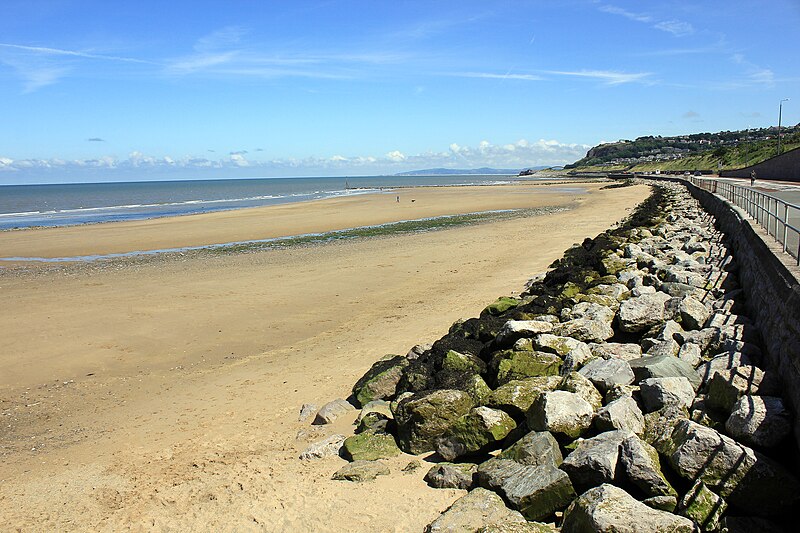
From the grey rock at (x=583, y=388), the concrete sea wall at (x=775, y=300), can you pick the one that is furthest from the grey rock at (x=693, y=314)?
the grey rock at (x=583, y=388)

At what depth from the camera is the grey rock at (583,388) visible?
5.62 m

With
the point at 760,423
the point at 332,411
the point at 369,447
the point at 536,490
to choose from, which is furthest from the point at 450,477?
the point at 760,423

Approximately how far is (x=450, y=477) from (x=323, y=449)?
1618mm

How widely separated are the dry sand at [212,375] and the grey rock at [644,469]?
1.42 metres

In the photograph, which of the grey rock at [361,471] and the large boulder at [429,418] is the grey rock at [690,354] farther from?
the grey rock at [361,471]

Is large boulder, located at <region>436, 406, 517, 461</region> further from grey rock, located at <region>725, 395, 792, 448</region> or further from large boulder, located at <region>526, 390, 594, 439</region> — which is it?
grey rock, located at <region>725, 395, 792, 448</region>

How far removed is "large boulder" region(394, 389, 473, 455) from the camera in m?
5.81

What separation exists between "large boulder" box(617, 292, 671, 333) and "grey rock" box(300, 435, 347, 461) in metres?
4.22

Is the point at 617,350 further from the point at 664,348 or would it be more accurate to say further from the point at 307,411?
the point at 307,411

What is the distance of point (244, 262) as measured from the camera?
2017 cm

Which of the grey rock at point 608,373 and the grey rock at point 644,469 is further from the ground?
the grey rock at point 608,373

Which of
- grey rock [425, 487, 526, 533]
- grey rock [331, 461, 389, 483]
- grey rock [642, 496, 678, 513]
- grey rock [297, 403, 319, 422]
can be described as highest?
grey rock [642, 496, 678, 513]

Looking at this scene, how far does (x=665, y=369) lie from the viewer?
19.1ft

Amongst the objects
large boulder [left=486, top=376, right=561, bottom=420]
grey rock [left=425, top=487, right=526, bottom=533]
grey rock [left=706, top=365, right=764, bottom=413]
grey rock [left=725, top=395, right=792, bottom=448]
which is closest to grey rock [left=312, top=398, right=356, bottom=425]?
large boulder [left=486, top=376, right=561, bottom=420]
